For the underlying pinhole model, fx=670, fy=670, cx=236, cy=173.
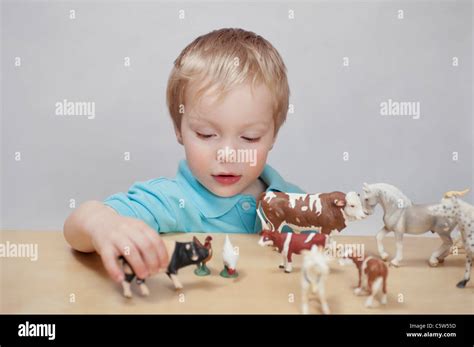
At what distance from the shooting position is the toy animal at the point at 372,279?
958 millimetres

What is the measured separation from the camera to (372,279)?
Answer: 96 cm

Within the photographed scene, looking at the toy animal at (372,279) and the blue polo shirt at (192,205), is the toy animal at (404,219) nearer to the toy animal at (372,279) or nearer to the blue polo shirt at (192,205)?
the toy animal at (372,279)

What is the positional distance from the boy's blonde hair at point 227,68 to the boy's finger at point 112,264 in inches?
17.1

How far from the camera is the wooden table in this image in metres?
0.97

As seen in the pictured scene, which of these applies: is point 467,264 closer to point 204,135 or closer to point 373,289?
point 373,289

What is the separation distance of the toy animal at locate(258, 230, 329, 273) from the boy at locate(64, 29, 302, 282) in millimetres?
293

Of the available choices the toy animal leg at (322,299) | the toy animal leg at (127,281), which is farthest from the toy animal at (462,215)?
the toy animal leg at (127,281)

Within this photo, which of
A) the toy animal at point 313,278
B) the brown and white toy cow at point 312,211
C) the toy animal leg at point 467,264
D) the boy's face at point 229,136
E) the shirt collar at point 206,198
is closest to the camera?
the toy animal at point 313,278

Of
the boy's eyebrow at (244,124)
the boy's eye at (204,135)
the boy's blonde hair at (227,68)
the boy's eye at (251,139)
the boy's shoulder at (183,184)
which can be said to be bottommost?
the boy's shoulder at (183,184)

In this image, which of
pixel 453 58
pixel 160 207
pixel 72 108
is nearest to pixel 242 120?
pixel 160 207

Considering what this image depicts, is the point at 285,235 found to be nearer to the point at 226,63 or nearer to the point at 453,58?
the point at 226,63

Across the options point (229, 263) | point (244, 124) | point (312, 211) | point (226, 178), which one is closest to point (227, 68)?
point (244, 124)

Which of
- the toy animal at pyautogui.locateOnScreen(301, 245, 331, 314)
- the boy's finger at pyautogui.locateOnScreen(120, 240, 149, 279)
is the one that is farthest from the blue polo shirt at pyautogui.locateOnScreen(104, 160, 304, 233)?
the toy animal at pyautogui.locateOnScreen(301, 245, 331, 314)
